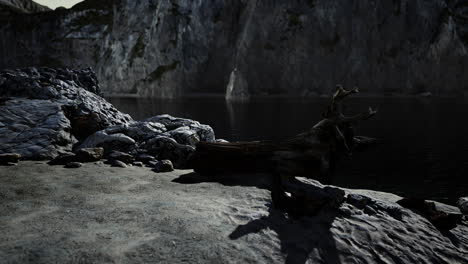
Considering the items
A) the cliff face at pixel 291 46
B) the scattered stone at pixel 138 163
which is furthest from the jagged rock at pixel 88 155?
the cliff face at pixel 291 46

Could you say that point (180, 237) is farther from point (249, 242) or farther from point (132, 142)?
point (132, 142)

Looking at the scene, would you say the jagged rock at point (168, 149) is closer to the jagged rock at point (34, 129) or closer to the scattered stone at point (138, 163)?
the scattered stone at point (138, 163)

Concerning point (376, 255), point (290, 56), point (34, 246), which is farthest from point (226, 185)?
point (290, 56)

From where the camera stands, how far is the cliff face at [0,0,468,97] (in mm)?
97625

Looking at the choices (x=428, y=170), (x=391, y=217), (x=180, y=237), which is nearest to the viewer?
(x=180, y=237)

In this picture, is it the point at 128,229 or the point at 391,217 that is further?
the point at 391,217

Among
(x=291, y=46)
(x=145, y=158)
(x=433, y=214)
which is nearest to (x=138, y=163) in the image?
(x=145, y=158)

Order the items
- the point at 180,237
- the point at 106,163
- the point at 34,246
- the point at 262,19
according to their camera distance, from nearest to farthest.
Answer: the point at 34,246 < the point at 180,237 < the point at 106,163 < the point at 262,19

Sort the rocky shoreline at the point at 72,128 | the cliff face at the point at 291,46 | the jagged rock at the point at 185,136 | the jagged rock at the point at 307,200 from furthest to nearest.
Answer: the cliff face at the point at 291,46 → the jagged rock at the point at 185,136 → the rocky shoreline at the point at 72,128 → the jagged rock at the point at 307,200

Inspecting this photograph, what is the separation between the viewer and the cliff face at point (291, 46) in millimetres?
Result: 97625

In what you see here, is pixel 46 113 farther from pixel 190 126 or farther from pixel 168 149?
pixel 190 126

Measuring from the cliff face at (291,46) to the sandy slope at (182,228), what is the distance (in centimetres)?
9826

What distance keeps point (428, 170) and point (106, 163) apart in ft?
55.7

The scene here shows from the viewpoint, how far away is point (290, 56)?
108 m
